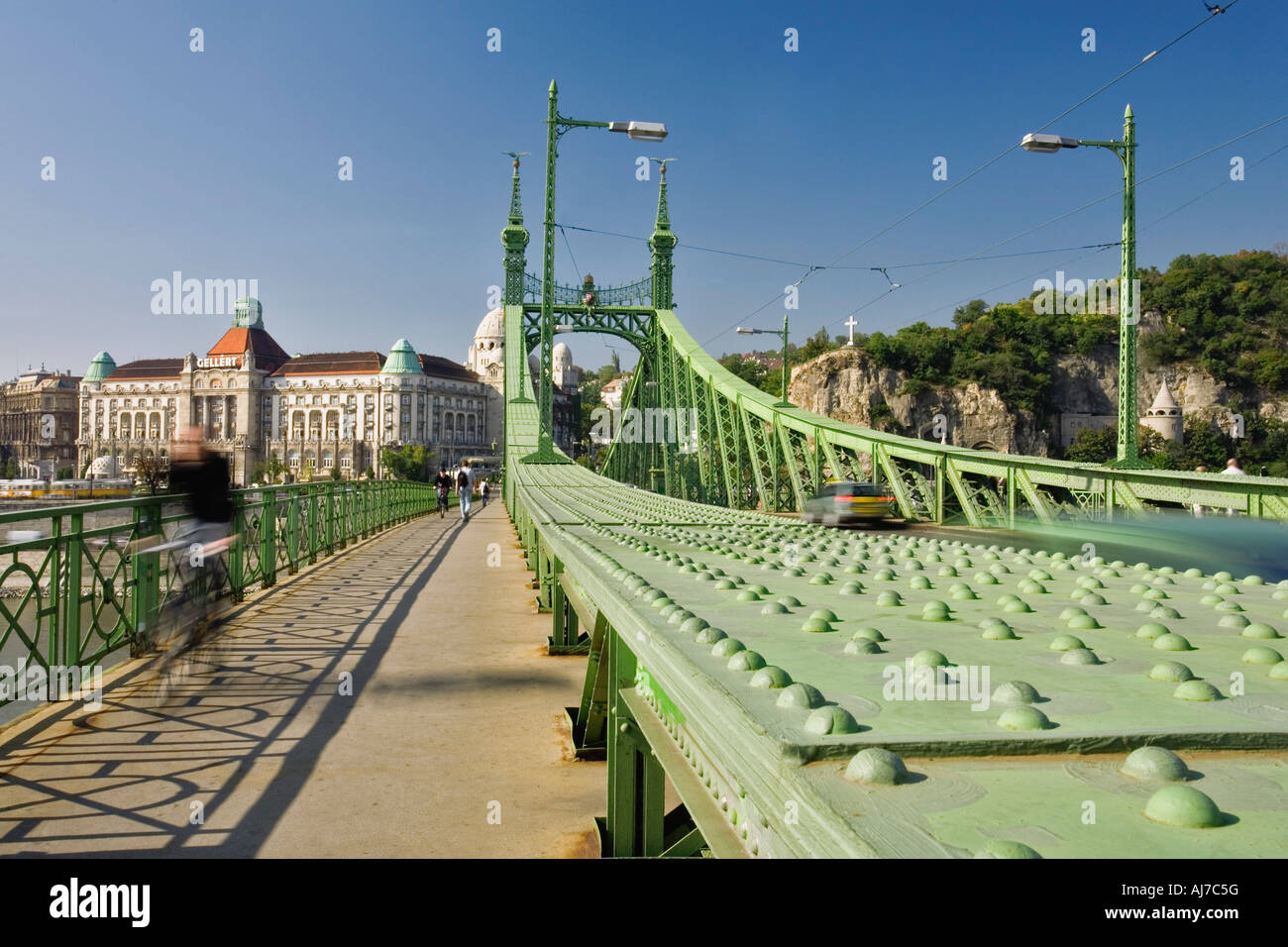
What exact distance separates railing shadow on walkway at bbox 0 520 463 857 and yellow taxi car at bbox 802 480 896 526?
374 inches

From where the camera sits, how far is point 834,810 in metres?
1.26

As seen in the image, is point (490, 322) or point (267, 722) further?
point (490, 322)

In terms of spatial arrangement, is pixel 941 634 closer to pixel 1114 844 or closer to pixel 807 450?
pixel 1114 844

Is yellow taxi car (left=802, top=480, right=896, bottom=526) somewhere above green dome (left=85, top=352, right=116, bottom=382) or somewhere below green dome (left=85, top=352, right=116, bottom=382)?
below

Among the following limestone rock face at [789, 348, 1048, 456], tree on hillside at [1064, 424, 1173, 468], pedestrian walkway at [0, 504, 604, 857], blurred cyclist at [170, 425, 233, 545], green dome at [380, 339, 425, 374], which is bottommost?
pedestrian walkway at [0, 504, 604, 857]

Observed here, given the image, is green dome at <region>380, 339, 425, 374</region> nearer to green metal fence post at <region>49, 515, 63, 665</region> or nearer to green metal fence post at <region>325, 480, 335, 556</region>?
green metal fence post at <region>325, 480, 335, 556</region>

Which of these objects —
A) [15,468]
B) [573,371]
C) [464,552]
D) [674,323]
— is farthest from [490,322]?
[464,552]

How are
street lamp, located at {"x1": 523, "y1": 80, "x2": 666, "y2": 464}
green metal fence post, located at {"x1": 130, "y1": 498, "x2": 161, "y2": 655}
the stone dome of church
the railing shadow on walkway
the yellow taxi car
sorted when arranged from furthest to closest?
1. the stone dome of church
2. street lamp, located at {"x1": 523, "y1": 80, "x2": 666, "y2": 464}
3. the yellow taxi car
4. green metal fence post, located at {"x1": 130, "y1": 498, "x2": 161, "y2": 655}
5. the railing shadow on walkway

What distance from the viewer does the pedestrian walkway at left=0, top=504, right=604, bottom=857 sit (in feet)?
13.0

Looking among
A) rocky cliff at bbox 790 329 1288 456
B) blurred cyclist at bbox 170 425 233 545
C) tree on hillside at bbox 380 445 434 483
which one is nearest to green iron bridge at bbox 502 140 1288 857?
blurred cyclist at bbox 170 425 233 545

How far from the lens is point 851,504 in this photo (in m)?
15.8

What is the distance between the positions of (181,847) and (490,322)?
152959 millimetres

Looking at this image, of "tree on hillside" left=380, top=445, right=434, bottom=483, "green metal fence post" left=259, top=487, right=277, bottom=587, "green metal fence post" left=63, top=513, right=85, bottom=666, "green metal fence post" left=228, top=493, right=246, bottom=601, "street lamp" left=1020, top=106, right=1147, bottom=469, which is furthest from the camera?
"tree on hillside" left=380, top=445, right=434, bottom=483

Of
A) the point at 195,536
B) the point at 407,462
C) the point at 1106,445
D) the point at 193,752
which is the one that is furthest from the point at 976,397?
the point at 193,752
